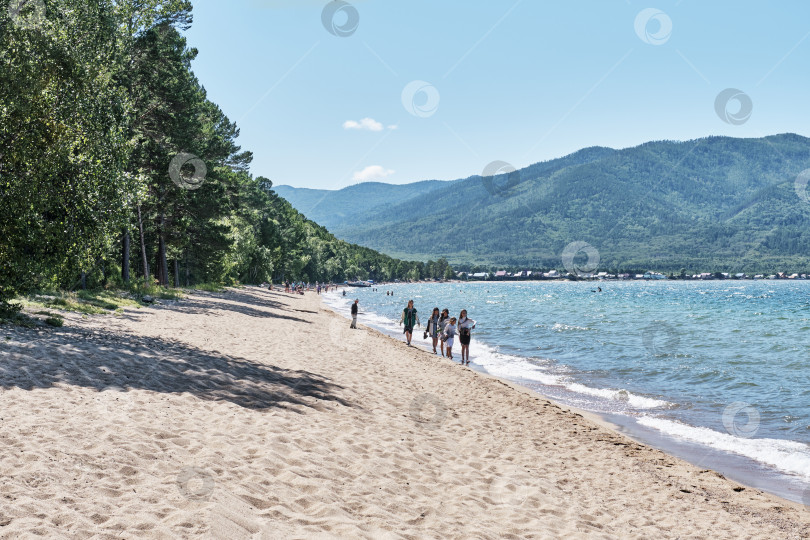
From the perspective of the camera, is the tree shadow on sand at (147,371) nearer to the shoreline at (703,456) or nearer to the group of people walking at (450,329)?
the shoreline at (703,456)

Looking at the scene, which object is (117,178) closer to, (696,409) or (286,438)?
(286,438)

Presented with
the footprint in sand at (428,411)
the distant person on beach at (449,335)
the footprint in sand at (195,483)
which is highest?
the distant person on beach at (449,335)

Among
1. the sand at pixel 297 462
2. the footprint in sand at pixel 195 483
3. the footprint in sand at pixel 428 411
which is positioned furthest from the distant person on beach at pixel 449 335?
the footprint in sand at pixel 195 483

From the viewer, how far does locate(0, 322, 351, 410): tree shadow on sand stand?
381 inches

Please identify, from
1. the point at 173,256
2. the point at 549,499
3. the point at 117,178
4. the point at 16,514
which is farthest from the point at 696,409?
the point at 173,256

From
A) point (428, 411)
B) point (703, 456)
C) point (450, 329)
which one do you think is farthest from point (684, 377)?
point (428, 411)

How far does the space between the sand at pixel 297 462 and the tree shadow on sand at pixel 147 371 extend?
54mm

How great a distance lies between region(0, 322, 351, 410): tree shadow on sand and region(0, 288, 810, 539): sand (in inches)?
2.1

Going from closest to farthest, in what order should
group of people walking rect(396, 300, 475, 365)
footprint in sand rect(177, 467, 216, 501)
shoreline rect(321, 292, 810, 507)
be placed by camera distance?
1. footprint in sand rect(177, 467, 216, 501)
2. shoreline rect(321, 292, 810, 507)
3. group of people walking rect(396, 300, 475, 365)

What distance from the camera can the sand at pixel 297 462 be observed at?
215 inches

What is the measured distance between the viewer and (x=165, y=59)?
28906 mm

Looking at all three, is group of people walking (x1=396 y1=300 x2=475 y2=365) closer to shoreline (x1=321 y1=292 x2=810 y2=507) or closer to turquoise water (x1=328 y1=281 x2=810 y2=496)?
turquoise water (x1=328 y1=281 x2=810 y2=496)

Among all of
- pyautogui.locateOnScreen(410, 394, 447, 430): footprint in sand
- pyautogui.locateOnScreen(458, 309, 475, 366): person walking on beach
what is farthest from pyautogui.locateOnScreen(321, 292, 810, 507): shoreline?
pyautogui.locateOnScreen(458, 309, 475, 366): person walking on beach

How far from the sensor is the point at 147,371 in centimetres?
1094
